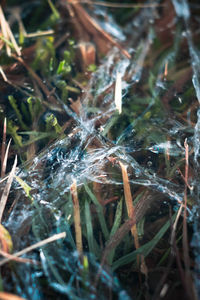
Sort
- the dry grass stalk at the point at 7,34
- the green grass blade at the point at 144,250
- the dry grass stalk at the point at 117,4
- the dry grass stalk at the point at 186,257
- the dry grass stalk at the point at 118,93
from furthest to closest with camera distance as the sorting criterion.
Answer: the dry grass stalk at the point at 117,4 < the dry grass stalk at the point at 7,34 < the dry grass stalk at the point at 118,93 < the green grass blade at the point at 144,250 < the dry grass stalk at the point at 186,257

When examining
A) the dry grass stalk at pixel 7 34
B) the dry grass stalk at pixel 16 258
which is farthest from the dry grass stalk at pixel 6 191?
the dry grass stalk at pixel 7 34

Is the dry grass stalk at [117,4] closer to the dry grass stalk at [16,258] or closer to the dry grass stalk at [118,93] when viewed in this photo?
the dry grass stalk at [118,93]

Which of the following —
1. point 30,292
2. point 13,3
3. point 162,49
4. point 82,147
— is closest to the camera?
point 30,292

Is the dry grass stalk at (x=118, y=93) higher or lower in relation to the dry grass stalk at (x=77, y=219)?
higher

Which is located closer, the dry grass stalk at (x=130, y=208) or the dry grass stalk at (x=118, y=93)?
the dry grass stalk at (x=130, y=208)

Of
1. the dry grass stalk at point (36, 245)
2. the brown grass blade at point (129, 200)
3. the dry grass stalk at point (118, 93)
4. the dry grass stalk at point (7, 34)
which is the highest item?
the dry grass stalk at point (7, 34)

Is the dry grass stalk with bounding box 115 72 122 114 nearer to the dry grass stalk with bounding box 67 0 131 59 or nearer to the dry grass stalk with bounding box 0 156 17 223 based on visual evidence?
the dry grass stalk with bounding box 67 0 131 59

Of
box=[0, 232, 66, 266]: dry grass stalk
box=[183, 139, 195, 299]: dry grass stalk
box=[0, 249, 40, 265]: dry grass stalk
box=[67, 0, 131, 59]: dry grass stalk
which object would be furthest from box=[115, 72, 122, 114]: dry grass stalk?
box=[0, 249, 40, 265]: dry grass stalk

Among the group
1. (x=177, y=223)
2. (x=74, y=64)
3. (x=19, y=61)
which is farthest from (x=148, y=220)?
(x=19, y=61)

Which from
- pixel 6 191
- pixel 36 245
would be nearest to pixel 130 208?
pixel 36 245

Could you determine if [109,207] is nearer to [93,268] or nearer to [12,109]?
[93,268]

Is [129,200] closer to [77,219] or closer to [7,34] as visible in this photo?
[77,219]
